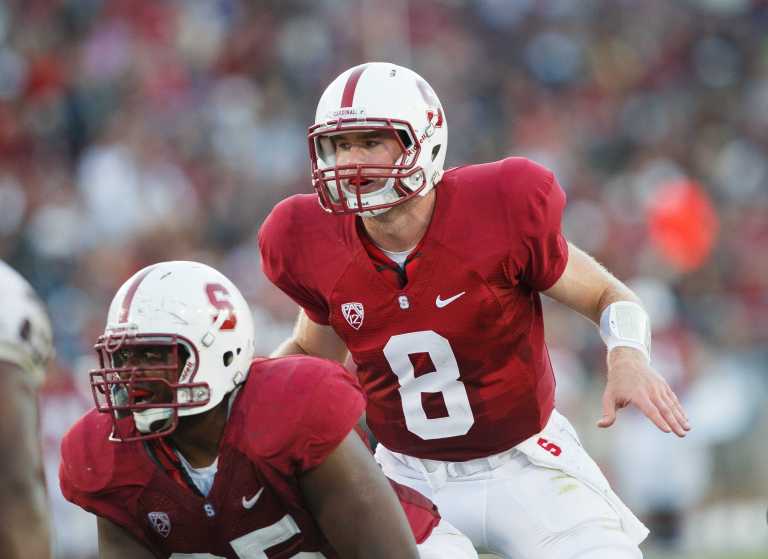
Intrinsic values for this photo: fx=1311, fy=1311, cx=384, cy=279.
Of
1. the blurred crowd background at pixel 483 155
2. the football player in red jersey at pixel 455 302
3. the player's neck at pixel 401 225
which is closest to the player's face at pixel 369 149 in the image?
the football player in red jersey at pixel 455 302

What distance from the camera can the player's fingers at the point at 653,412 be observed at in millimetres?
2998

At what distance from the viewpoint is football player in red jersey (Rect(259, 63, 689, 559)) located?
10.5ft

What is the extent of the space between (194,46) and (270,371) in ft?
25.0

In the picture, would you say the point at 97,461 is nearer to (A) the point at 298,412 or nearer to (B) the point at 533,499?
(A) the point at 298,412

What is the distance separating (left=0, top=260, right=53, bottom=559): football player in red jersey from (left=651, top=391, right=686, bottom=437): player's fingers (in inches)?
54.3

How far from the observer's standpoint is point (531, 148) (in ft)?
32.0

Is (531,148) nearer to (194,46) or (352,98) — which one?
(194,46)

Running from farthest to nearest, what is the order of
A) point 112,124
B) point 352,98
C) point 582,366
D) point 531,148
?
point 531,148 < point 112,124 < point 582,366 < point 352,98

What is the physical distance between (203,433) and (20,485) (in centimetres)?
44

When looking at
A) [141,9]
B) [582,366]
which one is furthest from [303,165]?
[582,366]

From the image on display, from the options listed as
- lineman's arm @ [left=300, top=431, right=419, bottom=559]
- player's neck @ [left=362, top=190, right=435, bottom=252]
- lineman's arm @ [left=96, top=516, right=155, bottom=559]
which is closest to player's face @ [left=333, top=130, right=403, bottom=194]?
player's neck @ [left=362, top=190, right=435, bottom=252]

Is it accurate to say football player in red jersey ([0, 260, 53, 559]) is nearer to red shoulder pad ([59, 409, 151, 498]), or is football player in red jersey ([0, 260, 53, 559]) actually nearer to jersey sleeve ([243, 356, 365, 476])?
red shoulder pad ([59, 409, 151, 498])

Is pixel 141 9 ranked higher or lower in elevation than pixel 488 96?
higher

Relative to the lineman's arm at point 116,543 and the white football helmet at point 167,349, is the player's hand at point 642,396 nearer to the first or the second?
the white football helmet at point 167,349
